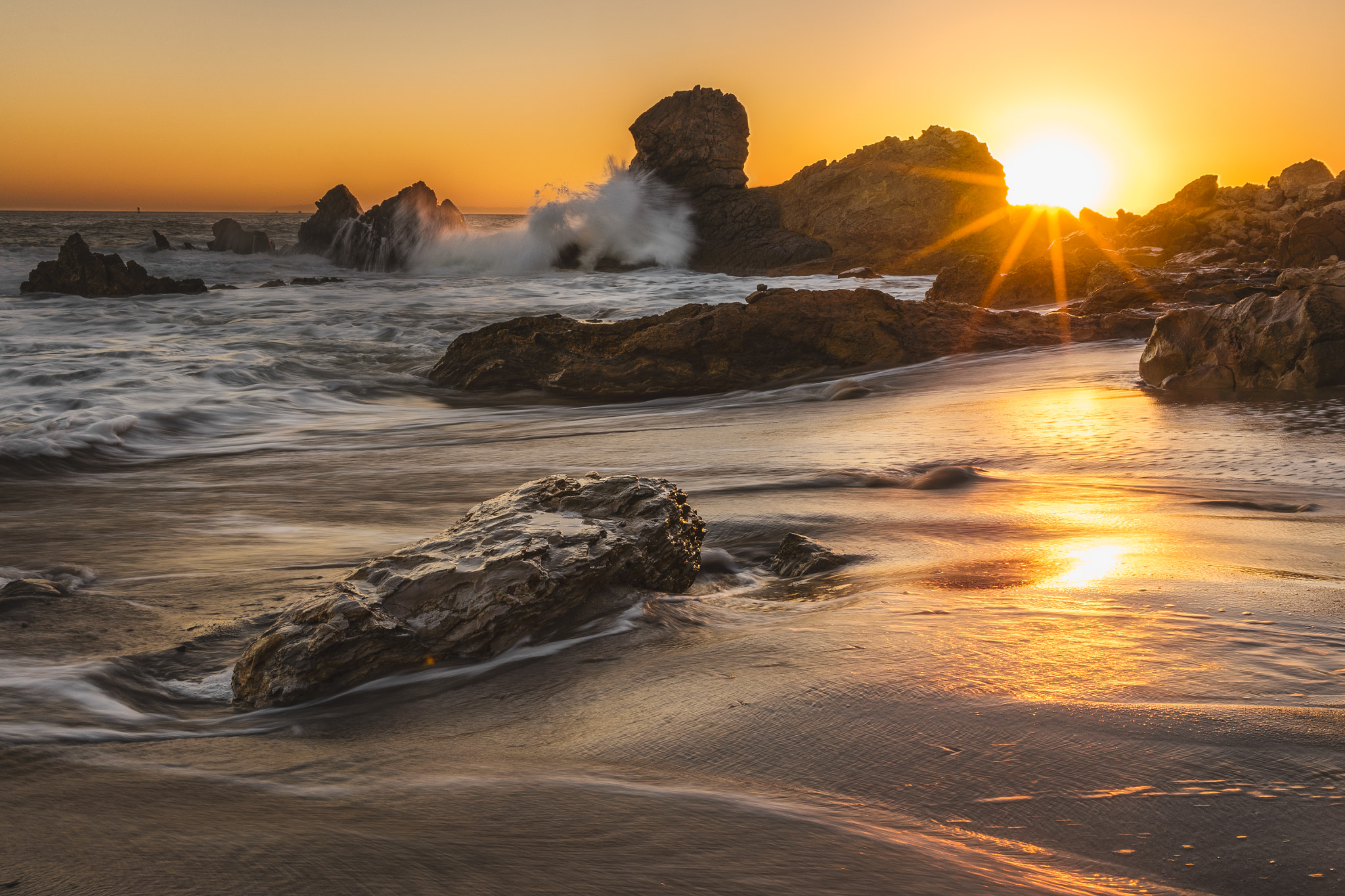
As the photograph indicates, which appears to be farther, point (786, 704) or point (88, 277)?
point (88, 277)

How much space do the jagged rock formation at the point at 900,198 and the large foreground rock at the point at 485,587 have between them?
33434 millimetres

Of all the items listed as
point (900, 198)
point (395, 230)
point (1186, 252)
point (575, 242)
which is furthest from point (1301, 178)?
point (395, 230)

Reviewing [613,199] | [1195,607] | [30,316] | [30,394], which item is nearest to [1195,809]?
[1195,607]

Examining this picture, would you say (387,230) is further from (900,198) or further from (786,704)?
(786,704)

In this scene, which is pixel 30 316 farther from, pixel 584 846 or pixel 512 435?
pixel 584 846

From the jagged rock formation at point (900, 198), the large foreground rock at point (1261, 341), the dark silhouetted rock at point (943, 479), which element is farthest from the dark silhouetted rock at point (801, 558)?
the jagged rock formation at point (900, 198)

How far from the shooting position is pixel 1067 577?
2.54m

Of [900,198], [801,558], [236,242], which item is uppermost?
[900,198]

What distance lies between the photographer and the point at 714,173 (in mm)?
34469

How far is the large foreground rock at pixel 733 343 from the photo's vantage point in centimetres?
883

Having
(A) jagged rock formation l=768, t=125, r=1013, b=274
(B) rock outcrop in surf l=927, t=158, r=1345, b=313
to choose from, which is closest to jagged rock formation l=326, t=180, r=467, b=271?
(A) jagged rock formation l=768, t=125, r=1013, b=274

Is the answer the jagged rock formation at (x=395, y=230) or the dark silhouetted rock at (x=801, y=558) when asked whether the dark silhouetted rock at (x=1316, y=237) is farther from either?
the jagged rock formation at (x=395, y=230)

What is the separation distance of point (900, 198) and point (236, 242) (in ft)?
96.6

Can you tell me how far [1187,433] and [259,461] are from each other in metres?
5.99
